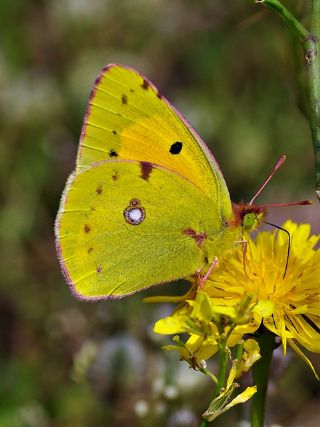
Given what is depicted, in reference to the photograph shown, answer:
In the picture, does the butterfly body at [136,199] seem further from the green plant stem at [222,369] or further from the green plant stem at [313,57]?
the green plant stem at [222,369]

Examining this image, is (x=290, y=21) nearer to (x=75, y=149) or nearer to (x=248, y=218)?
(x=248, y=218)

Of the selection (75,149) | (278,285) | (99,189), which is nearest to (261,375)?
(278,285)

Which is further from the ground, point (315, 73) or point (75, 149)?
point (315, 73)

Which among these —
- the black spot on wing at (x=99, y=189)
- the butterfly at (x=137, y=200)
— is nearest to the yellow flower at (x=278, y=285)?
the butterfly at (x=137, y=200)

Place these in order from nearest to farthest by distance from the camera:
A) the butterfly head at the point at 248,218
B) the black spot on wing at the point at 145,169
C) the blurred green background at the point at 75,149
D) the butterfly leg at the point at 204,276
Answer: the butterfly leg at the point at 204,276 < the butterfly head at the point at 248,218 < the black spot on wing at the point at 145,169 < the blurred green background at the point at 75,149

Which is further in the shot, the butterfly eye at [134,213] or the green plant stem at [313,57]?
the butterfly eye at [134,213]

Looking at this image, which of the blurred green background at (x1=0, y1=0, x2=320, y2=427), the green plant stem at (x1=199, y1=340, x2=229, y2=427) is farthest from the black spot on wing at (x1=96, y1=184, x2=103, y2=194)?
the green plant stem at (x1=199, y1=340, x2=229, y2=427)

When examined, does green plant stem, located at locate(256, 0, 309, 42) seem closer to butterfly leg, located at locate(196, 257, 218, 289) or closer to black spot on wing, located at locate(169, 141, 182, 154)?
black spot on wing, located at locate(169, 141, 182, 154)
